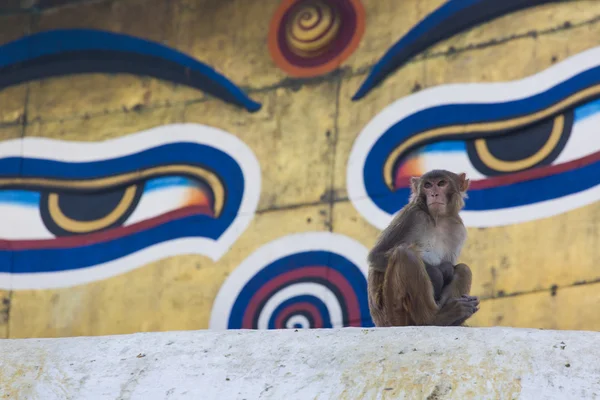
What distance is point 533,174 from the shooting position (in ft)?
34.3

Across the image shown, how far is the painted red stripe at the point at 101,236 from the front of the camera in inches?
471

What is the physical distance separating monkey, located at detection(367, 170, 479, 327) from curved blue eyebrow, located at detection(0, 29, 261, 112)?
→ 505 cm

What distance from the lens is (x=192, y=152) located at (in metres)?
12.1

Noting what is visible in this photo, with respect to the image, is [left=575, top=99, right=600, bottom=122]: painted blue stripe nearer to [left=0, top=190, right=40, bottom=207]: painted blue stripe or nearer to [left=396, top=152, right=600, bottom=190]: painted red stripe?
[left=396, top=152, right=600, bottom=190]: painted red stripe

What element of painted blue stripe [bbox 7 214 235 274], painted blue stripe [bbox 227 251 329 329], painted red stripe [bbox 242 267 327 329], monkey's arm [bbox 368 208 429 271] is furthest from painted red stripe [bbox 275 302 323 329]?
monkey's arm [bbox 368 208 429 271]

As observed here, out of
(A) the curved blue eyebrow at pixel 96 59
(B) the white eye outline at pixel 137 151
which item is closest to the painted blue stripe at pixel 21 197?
(B) the white eye outline at pixel 137 151

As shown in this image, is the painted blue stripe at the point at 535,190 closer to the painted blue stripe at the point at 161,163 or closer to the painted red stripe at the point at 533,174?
the painted red stripe at the point at 533,174

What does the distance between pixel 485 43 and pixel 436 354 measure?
574cm

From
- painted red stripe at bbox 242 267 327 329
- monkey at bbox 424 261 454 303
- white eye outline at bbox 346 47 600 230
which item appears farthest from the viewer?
painted red stripe at bbox 242 267 327 329

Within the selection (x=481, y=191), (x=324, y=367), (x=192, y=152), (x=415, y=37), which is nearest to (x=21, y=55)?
(x=192, y=152)

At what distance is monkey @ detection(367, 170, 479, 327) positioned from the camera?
22.6 feet

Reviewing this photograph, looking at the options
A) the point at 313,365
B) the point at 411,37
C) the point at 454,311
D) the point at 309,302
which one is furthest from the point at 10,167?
the point at 313,365

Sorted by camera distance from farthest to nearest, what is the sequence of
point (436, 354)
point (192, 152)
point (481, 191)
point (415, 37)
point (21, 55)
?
1. point (21, 55)
2. point (192, 152)
3. point (415, 37)
4. point (481, 191)
5. point (436, 354)

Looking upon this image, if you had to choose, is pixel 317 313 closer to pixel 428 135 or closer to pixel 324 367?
pixel 428 135
